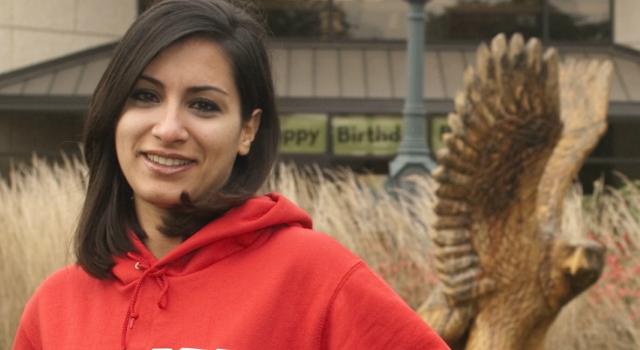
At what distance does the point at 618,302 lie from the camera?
5.40m

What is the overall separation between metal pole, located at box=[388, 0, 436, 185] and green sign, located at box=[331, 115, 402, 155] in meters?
4.38

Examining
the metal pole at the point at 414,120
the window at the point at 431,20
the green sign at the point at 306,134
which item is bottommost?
the green sign at the point at 306,134

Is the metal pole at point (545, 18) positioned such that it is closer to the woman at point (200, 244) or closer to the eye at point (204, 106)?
the woman at point (200, 244)

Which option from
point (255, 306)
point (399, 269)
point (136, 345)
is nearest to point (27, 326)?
point (136, 345)

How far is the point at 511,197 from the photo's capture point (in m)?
3.44

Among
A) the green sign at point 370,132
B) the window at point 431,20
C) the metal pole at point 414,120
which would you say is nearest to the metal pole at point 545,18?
the window at point 431,20

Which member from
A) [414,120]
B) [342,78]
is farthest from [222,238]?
[342,78]

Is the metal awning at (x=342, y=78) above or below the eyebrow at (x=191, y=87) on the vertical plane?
below

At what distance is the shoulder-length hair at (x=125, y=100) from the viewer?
158 centimetres

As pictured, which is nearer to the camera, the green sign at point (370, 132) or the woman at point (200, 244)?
the woman at point (200, 244)

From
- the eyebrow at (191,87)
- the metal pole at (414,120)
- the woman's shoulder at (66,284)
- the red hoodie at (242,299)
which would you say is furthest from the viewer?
the metal pole at (414,120)

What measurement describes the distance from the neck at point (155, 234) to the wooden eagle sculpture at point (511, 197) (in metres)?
1.91

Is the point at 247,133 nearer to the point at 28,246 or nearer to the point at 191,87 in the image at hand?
the point at 191,87

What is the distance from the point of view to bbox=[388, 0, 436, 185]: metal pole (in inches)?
333
